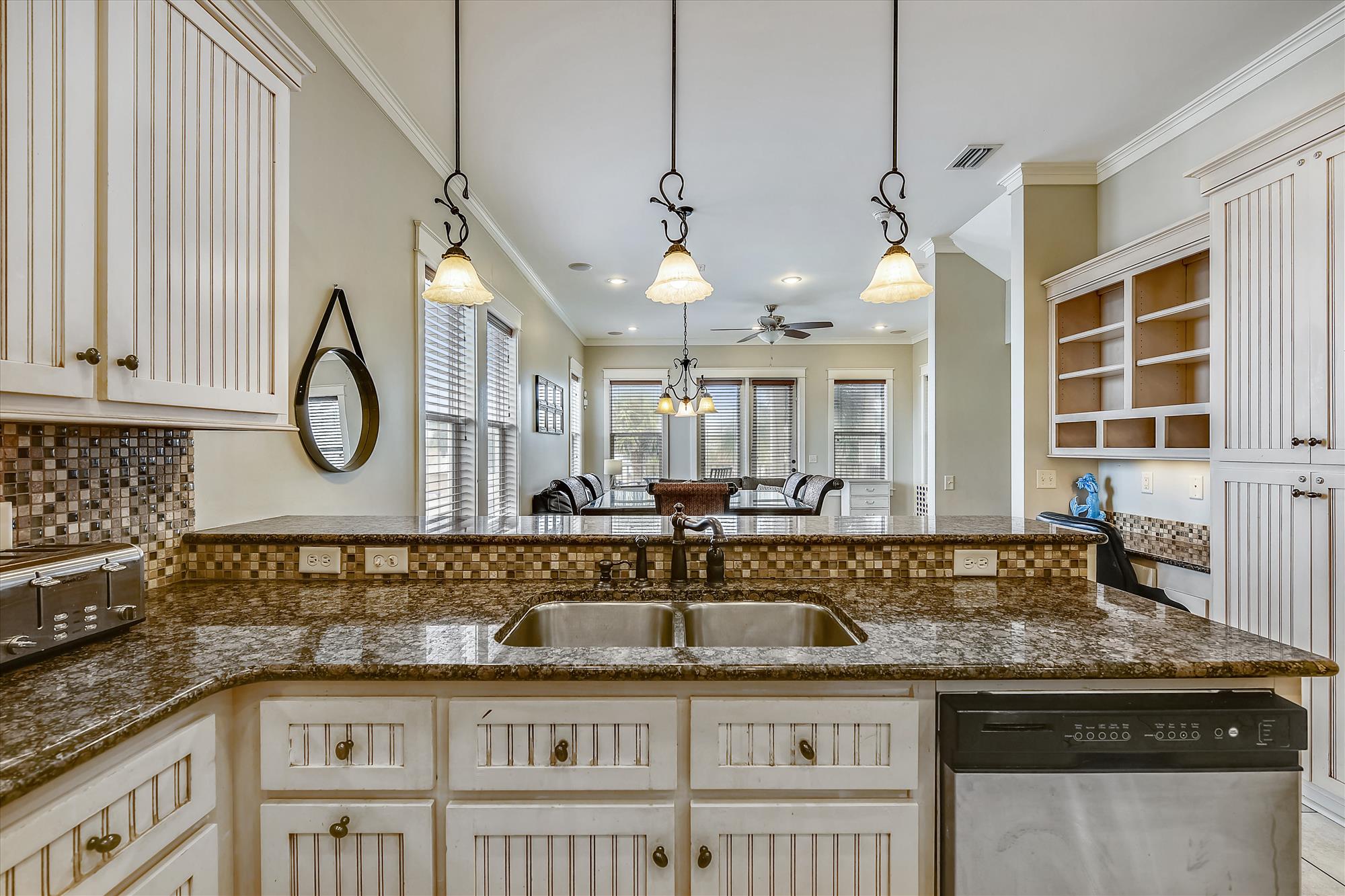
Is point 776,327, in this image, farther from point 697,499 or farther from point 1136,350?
point 1136,350

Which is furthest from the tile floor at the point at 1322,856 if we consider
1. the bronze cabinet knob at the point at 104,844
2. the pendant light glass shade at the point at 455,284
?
the pendant light glass shade at the point at 455,284

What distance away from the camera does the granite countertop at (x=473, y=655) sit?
37.1 inches

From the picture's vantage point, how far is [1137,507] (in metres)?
3.13

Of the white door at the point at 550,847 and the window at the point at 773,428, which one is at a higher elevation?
the window at the point at 773,428

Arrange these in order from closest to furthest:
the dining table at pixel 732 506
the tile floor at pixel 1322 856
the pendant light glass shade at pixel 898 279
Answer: the tile floor at pixel 1322 856 < the pendant light glass shade at pixel 898 279 < the dining table at pixel 732 506

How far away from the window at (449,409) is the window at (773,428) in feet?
16.3

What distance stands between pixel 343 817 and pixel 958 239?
4.58 m

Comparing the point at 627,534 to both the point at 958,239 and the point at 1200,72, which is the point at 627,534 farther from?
the point at 958,239

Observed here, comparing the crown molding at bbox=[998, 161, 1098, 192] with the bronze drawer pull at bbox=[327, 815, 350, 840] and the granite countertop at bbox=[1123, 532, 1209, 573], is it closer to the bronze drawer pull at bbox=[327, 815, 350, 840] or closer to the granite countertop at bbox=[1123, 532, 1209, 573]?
the granite countertop at bbox=[1123, 532, 1209, 573]

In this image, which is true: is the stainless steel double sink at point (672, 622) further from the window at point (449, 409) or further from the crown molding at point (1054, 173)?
the crown molding at point (1054, 173)

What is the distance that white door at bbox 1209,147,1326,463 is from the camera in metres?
1.95

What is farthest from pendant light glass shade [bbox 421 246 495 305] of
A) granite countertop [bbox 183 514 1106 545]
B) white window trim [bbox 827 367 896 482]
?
white window trim [bbox 827 367 896 482]

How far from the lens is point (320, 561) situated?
177 centimetres

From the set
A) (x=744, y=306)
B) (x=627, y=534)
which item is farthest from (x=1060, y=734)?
(x=744, y=306)
